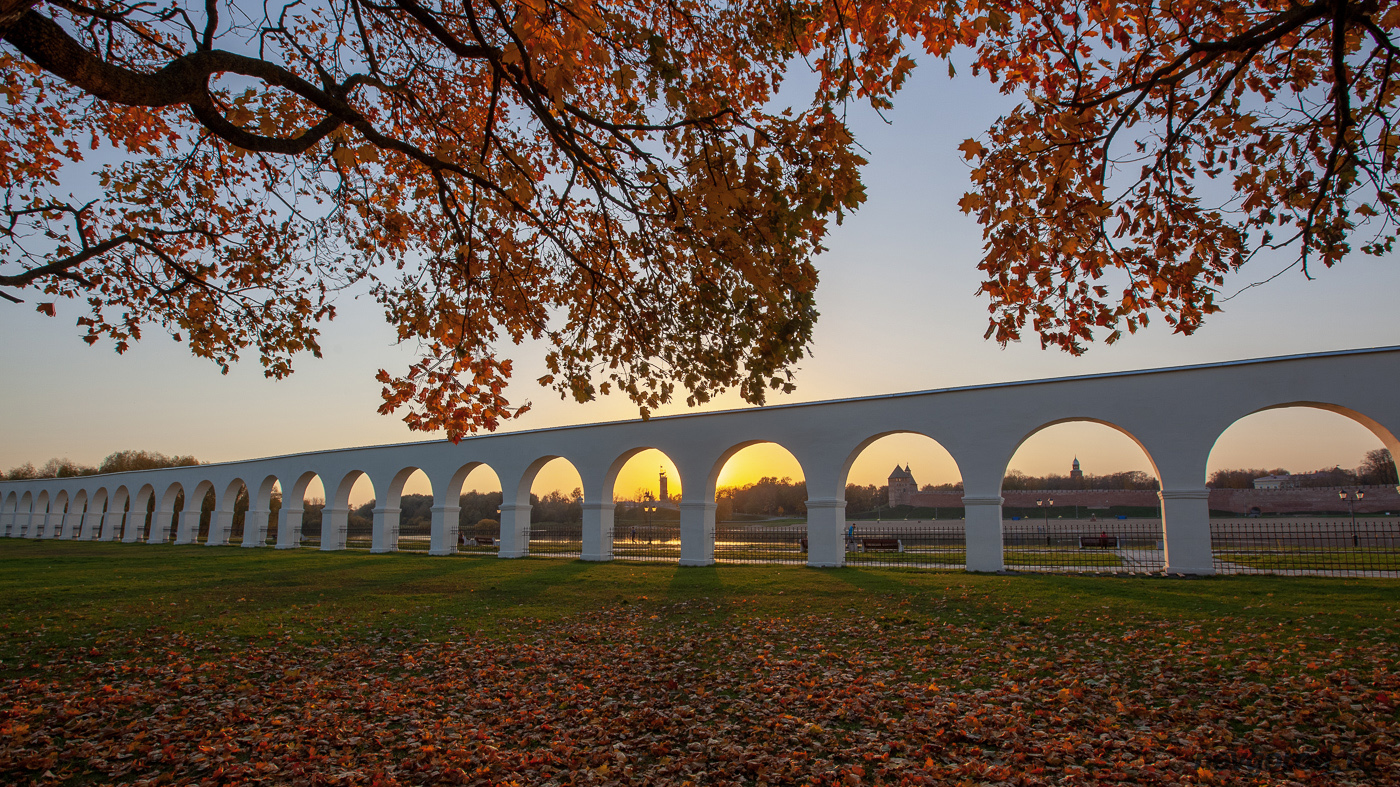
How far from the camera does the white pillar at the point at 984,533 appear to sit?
1187 cm

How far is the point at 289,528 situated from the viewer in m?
22.2

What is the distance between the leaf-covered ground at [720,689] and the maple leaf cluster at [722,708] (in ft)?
0.08

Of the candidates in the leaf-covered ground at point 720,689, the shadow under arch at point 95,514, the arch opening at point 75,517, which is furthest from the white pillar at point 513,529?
the arch opening at point 75,517

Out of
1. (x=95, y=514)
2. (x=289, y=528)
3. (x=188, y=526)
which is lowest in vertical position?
(x=188, y=526)

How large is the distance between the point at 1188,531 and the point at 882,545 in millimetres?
9114

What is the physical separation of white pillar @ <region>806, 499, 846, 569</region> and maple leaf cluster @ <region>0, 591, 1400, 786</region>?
613cm

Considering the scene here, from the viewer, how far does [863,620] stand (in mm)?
7695

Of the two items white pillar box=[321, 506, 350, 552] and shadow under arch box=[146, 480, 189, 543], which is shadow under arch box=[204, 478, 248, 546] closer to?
shadow under arch box=[146, 480, 189, 543]

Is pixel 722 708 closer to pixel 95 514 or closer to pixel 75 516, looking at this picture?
pixel 95 514

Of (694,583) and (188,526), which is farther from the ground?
(694,583)

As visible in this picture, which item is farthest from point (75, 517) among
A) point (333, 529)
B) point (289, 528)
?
point (333, 529)

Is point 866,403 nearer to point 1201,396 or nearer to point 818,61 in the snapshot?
point 1201,396

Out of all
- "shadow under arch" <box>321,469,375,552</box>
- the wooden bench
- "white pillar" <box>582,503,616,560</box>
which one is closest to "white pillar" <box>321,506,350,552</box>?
"shadow under arch" <box>321,469,375,552</box>

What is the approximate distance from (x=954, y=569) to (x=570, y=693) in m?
10.1
